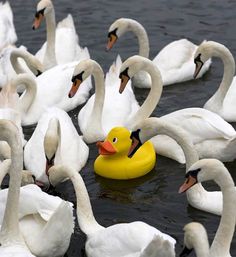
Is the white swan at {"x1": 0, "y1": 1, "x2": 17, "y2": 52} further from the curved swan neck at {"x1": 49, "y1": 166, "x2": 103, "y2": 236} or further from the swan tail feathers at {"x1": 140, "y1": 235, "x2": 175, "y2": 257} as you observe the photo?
the swan tail feathers at {"x1": 140, "y1": 235, "x2": 175, "y2": 257}

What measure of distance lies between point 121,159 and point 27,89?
7.70ft

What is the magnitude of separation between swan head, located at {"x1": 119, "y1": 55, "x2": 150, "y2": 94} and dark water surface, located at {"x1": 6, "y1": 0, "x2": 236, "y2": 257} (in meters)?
1.06

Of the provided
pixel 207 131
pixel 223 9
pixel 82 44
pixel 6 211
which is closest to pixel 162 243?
pixel 6 211

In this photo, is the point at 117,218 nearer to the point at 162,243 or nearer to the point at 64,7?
the point at 162,243

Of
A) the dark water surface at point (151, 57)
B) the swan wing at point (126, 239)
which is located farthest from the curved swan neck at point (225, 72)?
the swan wing at point (126, 239)

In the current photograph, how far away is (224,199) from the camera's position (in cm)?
946

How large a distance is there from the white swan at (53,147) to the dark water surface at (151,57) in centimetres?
27

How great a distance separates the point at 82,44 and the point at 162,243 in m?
8.89

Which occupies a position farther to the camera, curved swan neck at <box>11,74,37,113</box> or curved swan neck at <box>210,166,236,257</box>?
curved swan neck at <box>11,74,37,113</box>

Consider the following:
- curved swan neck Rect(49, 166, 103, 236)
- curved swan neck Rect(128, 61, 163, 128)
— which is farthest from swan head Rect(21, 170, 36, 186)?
curved swan neck Rect(128, 61, 163, 128)

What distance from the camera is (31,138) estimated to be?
1204 cm

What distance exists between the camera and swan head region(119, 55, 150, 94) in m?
12.6

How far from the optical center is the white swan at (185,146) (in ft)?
35.0

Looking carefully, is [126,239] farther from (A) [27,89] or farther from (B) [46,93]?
(B) [46,93]
